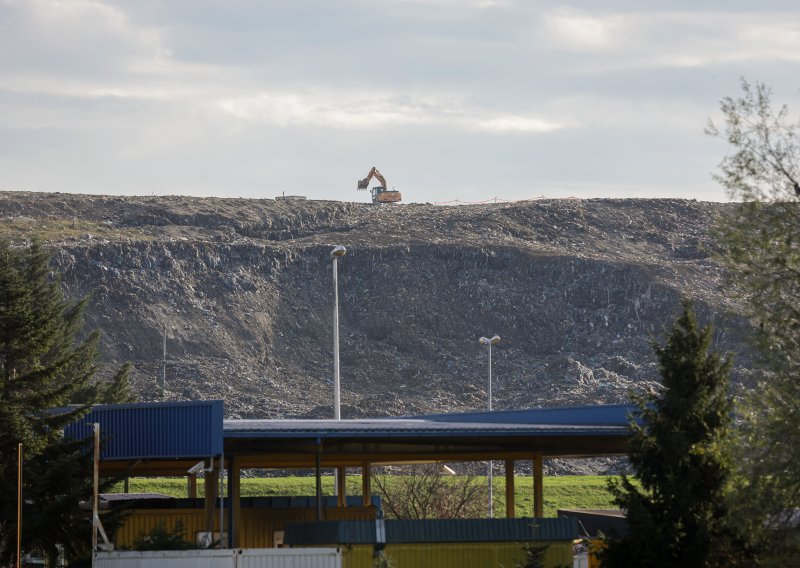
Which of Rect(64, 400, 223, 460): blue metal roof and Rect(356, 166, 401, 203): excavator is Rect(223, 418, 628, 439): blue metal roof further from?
Rect(356, 166, 401, 203): excavator

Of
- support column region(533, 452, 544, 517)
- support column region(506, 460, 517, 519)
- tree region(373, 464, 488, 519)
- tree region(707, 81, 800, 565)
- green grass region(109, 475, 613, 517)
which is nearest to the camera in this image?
tree region(707, 81, 800, 565)

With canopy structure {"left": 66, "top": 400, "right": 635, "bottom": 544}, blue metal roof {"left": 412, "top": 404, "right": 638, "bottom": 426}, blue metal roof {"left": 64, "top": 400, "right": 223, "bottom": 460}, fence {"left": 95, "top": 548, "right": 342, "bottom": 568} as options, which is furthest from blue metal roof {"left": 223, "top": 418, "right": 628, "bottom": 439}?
fence {"left": 95, "top": 548, "right": 342, "bottom": 568}

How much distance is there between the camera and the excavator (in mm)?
161000

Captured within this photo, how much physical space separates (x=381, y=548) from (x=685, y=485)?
636cm

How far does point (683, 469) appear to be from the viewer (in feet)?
93.5

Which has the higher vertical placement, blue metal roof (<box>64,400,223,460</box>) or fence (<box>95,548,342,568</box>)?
blue metal roof (<box>64,400,223,460</box>)

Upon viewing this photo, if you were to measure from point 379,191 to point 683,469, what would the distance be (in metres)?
136

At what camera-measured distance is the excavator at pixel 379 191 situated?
16100cm

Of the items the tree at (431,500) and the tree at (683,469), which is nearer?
the tree at (683,469)

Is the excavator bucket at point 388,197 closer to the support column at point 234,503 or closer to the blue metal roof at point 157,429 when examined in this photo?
the support column at point 234,503

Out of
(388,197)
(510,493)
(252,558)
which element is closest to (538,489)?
(510,493)

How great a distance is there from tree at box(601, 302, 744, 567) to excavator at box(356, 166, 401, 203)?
132 metres

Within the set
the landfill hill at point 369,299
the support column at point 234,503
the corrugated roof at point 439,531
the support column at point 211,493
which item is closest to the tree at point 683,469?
the corrugated roof at point 439,531

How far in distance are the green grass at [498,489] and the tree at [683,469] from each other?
143 feet
